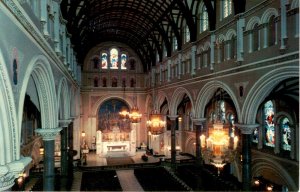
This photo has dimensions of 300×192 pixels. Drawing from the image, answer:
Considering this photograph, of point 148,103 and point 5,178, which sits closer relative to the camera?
point 5,178

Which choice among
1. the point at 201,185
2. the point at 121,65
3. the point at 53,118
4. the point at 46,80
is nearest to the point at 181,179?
the point at 201,185

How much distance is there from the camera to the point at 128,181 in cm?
2330

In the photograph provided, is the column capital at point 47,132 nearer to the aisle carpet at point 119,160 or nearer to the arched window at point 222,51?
the arched window at point 222,51

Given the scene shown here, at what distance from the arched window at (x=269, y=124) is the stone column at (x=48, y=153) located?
14106mm

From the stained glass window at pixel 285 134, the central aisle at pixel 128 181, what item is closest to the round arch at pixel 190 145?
the central aisle at pixel 128 181

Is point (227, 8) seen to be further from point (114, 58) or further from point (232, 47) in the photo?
point (114, 58)

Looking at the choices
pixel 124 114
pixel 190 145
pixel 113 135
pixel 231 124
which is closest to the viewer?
pixel 231 124

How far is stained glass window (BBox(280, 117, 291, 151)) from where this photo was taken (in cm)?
1813

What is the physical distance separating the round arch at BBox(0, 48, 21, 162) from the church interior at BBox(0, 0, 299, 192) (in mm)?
25

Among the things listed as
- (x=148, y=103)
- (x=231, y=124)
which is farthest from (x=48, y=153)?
(x=148, y=103)

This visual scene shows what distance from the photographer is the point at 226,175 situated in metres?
23.9

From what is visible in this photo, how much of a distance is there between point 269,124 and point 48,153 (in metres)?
14.7

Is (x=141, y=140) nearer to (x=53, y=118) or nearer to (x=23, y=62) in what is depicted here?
(x=53, y=118)

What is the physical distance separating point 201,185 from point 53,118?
11.3 metres
